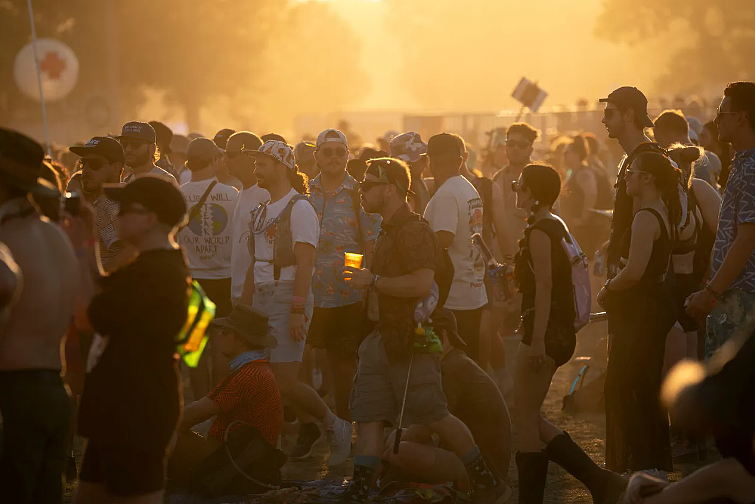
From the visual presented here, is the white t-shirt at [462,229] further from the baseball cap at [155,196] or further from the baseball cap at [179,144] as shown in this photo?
the baseball cap at [179,144]

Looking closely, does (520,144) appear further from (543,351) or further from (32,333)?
(32,333)

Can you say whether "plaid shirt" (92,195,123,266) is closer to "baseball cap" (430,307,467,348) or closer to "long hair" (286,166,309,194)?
"long hair" (286,166,309,194)

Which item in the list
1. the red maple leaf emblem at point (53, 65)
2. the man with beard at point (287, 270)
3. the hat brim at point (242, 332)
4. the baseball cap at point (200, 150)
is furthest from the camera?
the red maple leaf emblem at point (53, 65)

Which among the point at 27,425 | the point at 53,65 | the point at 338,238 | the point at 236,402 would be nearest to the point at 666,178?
the point at 338,238

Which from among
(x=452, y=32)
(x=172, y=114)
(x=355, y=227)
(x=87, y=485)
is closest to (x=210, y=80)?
(x=172, y=114)

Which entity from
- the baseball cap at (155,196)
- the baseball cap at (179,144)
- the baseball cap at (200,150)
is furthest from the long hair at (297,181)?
the baseball cap at (179,144)

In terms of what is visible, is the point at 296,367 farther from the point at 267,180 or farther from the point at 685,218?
the point at 685,218

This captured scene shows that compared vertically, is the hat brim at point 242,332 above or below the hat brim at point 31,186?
below

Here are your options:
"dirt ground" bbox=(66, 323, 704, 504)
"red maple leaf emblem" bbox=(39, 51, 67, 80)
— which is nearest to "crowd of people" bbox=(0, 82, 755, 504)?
"dirt ground" bbox=(66, 323, 704, 504)

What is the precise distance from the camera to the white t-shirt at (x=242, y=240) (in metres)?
8.66

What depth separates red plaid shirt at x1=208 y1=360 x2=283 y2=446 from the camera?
7.41 meters

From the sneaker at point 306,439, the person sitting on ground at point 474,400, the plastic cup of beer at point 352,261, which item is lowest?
the sneaker at point 306,439

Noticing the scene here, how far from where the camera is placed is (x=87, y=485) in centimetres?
482

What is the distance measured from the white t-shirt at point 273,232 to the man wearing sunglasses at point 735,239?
260 centimetres
